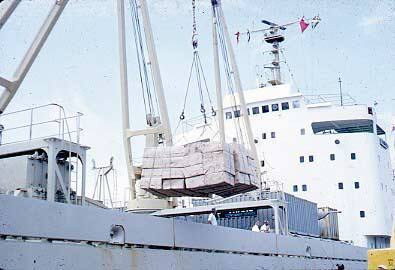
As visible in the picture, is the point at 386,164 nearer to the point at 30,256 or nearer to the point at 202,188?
the point at 202,188

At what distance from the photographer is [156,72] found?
610 inches

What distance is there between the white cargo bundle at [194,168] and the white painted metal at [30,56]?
2.66 m

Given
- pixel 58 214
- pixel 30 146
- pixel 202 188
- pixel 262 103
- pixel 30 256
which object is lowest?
pixel 30 256

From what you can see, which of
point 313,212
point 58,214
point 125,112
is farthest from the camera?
point 313,212

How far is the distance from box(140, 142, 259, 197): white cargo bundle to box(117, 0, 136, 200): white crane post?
4613 mm

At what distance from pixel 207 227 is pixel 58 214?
4.47 meters

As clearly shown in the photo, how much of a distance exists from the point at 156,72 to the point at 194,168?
620 centimetres

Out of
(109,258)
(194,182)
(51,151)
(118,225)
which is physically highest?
(51,151)

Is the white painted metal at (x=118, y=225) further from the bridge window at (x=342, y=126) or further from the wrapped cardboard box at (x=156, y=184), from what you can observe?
the bridge window at (x=342, y=126)

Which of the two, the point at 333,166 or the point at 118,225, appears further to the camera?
the point at 333,166

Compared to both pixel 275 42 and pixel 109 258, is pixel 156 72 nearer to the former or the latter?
pixel 109 258

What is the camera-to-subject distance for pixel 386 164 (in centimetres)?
3073

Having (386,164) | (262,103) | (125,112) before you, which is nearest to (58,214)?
(125,112)

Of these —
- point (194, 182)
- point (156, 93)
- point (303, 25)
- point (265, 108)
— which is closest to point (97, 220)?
point (194, 182)
